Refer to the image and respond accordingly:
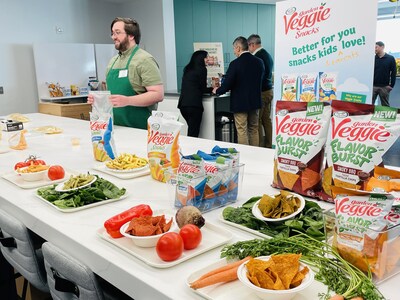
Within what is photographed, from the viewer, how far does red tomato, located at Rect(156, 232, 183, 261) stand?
952 mm

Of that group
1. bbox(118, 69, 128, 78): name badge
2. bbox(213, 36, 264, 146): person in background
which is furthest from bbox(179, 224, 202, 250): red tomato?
bbox(213, 36, 264, 146): person in background

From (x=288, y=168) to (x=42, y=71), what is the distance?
578 cm

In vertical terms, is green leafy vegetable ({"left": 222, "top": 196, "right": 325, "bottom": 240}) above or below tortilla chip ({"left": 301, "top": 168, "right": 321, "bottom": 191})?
below

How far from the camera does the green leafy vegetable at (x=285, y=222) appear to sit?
105 cm

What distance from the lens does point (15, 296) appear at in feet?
6.74

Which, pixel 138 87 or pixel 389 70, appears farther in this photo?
pixel 389 70

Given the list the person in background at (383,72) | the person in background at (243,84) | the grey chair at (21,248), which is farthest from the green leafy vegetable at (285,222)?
the person in background at (383,72)

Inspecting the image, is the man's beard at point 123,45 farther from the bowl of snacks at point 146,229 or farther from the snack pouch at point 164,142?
the bowl of snacks at point 146,229

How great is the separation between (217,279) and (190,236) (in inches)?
7.0

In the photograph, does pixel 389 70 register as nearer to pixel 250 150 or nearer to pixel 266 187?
pixel 250 150

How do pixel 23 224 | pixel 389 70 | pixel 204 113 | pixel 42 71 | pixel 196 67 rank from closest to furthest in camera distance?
pixel 23 224 → pixel 196 67 → pixel 204 113 → pixel 42 71 → pixel 389 70

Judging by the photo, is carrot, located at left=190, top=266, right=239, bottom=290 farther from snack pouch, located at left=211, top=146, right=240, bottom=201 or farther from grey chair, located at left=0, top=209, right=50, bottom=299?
grey chair, located at left=0, top=209, right=50, bottom=299

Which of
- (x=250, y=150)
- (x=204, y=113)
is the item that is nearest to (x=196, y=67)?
(x=204, y=113)

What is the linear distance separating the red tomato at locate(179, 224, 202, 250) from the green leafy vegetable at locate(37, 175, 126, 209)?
48cm
